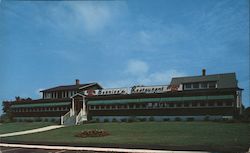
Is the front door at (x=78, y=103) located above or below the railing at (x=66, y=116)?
above

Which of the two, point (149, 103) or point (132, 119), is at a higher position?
point (149, 103)

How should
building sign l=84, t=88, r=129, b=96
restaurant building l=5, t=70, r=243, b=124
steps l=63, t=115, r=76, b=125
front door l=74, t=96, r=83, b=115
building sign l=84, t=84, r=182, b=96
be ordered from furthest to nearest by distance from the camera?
front door l=74, t=96, r=83, b=115 → building sign l=84, t=88, r=129, b=96 → steps l=63, t=115, r=76, b=125 → building sign l=84, t=84, r=182, b=96 → restaurant building l=5, t=70, r=243, b=124

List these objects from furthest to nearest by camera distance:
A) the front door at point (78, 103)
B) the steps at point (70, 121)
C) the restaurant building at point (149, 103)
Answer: the front door at point (78, 103), the steps at point (70, 121), the restaurant building at point (149, 103)

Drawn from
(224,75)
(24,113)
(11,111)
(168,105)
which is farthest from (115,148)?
(11,111)

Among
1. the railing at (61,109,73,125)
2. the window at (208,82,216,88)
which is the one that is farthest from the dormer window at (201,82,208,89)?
the railing at (61,109,73,125)

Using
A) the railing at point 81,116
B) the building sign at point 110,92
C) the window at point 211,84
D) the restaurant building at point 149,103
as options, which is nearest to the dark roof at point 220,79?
the restaurant building at point 149,103

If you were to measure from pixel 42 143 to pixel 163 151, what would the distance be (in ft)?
30.6

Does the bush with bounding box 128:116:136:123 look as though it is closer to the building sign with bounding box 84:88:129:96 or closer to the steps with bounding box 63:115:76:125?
the building sign with bounding box 84:88:129:96

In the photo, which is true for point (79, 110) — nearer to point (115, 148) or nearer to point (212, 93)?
point (212, 93)

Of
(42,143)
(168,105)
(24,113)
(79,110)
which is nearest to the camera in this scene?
(42,143)

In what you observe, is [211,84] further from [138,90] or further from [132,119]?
[132,119]

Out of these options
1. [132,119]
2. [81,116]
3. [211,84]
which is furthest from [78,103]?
[211,84]

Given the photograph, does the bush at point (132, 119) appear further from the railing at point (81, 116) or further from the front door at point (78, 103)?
the front door at point (78, 103)

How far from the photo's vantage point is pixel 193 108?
3209 cm
